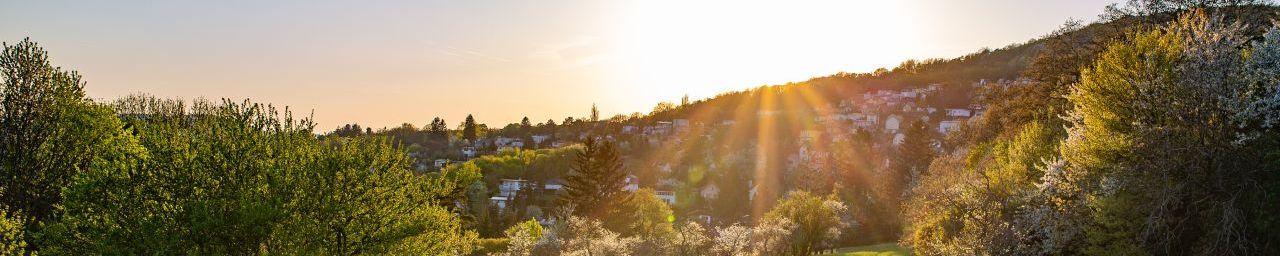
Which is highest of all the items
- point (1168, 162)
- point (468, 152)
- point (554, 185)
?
point (1168, 162)

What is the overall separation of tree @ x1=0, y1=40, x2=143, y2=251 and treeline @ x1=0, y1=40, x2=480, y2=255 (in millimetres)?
30

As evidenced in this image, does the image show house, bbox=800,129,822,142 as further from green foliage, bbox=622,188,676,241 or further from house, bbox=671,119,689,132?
green foliage, bbox=622,188,676,241

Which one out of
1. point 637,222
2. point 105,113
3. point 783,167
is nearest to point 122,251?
point 105,113

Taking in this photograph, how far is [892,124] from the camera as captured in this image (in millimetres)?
147375

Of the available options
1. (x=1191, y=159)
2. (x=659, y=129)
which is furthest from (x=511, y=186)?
(x=1191, y=159)

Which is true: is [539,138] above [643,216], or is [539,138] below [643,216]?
above

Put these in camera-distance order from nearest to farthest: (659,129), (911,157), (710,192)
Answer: (911,157) → (710,192) → (659,129)

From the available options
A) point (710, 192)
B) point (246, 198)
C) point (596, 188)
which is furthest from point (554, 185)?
point (246, 198)

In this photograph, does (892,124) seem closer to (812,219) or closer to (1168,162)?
(812,219)

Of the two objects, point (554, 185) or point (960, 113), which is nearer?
point (554, 185)

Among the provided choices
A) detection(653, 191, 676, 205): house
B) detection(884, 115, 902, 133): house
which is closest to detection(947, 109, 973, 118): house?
detection(884, 115, 902, 133): house

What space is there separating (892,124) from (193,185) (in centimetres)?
14727

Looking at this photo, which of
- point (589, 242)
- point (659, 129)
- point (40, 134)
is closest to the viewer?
point (40, 134)

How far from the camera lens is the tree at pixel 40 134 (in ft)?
64.8
